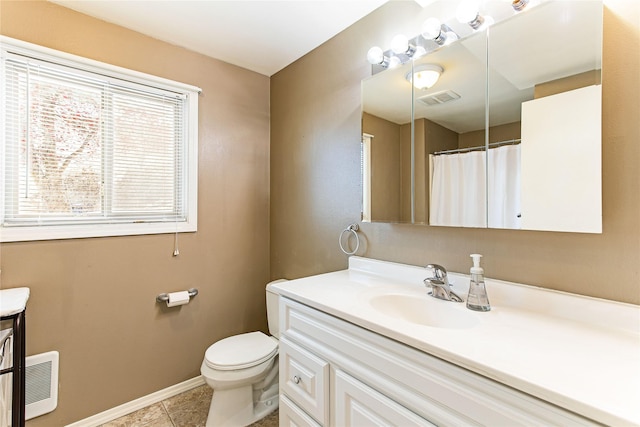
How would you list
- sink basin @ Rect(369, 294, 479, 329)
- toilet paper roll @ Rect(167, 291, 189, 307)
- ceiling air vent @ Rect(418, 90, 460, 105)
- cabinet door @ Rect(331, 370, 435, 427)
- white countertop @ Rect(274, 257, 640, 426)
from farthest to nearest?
toilet paper roll @ Rect(167, 291, 189, 307) → ceiling air vent @ Rect(418, 90, 460, 105) → sink basin @ Rect(369, 294, 479, 329) → cabinet door @ Rect(331, 370, 435, 427) → white countertop @ Rect(274, 257, 640, 426)

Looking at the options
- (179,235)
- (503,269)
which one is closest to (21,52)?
(179,235)

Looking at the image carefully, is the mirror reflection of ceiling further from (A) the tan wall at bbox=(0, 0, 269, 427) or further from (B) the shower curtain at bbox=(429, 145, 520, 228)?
(A) the tan wall at bbox=(0, 0, 269, 427)

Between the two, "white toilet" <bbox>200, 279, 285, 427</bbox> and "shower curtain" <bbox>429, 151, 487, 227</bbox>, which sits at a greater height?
"shower curtain" <bbox>429, 151, 487, 227</bbox>

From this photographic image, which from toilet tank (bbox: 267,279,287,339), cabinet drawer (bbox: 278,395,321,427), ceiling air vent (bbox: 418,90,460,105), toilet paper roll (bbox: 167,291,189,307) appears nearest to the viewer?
cabinet drawer (bbox: 278,395,321,427)

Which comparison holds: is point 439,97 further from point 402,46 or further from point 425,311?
point 425,311

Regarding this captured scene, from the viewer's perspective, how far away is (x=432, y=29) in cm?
128

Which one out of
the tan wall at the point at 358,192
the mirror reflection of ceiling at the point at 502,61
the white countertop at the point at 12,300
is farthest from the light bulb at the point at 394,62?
the white countertop at the point at 12,300

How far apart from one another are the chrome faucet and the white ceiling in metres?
1.43

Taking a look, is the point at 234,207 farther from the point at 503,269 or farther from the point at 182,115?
the point at 503,269

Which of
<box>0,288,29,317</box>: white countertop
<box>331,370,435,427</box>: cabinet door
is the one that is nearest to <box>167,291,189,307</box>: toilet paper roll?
<box>0,288,29,317</box>: white countertop

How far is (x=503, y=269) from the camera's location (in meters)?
1.15

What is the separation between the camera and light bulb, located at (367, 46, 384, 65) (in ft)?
4.97

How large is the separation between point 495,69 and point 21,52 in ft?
7.43

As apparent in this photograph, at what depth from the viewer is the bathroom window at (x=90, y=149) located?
4.90 ft
